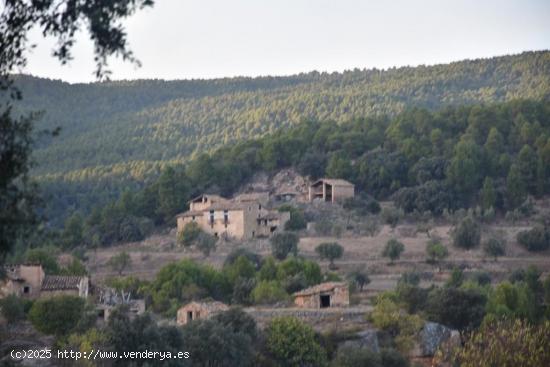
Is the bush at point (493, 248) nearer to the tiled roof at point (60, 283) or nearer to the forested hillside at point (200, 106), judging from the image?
the tiled roof at point (60, 283)

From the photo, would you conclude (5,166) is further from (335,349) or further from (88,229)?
(88,229)

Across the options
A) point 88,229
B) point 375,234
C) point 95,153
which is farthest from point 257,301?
point 95,153

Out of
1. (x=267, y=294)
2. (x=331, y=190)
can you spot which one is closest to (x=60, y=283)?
(x=267, y=294)

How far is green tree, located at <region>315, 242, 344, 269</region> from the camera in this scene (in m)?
44.0

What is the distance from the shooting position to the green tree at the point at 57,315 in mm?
27000

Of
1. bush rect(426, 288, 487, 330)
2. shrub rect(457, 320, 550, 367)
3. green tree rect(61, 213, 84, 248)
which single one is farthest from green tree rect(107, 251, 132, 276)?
shrub rect(457, 320, 550, 367)

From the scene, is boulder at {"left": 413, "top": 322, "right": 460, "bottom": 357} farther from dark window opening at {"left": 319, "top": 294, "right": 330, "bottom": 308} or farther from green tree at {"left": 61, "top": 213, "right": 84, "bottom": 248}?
green tree at {"left": 61, "top": 213, "right": 84, "bottom": 248}

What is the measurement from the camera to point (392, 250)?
4397 cm

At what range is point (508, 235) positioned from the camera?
48375mm

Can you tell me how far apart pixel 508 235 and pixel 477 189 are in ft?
26.2

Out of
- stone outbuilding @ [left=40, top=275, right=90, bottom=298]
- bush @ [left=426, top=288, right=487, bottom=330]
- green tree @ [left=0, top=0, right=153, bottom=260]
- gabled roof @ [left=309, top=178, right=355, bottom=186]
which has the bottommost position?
bush @ [left=426, top=288, right=487, bottom=330]

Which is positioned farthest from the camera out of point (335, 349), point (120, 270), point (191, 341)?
point (120, 270)

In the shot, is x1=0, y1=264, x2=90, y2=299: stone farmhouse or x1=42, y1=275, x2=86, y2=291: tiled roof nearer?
x1=0, y1=264, x2=90, y2=299: stone farmhouse

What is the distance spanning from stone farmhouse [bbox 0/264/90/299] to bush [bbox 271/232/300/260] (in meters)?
12.7
